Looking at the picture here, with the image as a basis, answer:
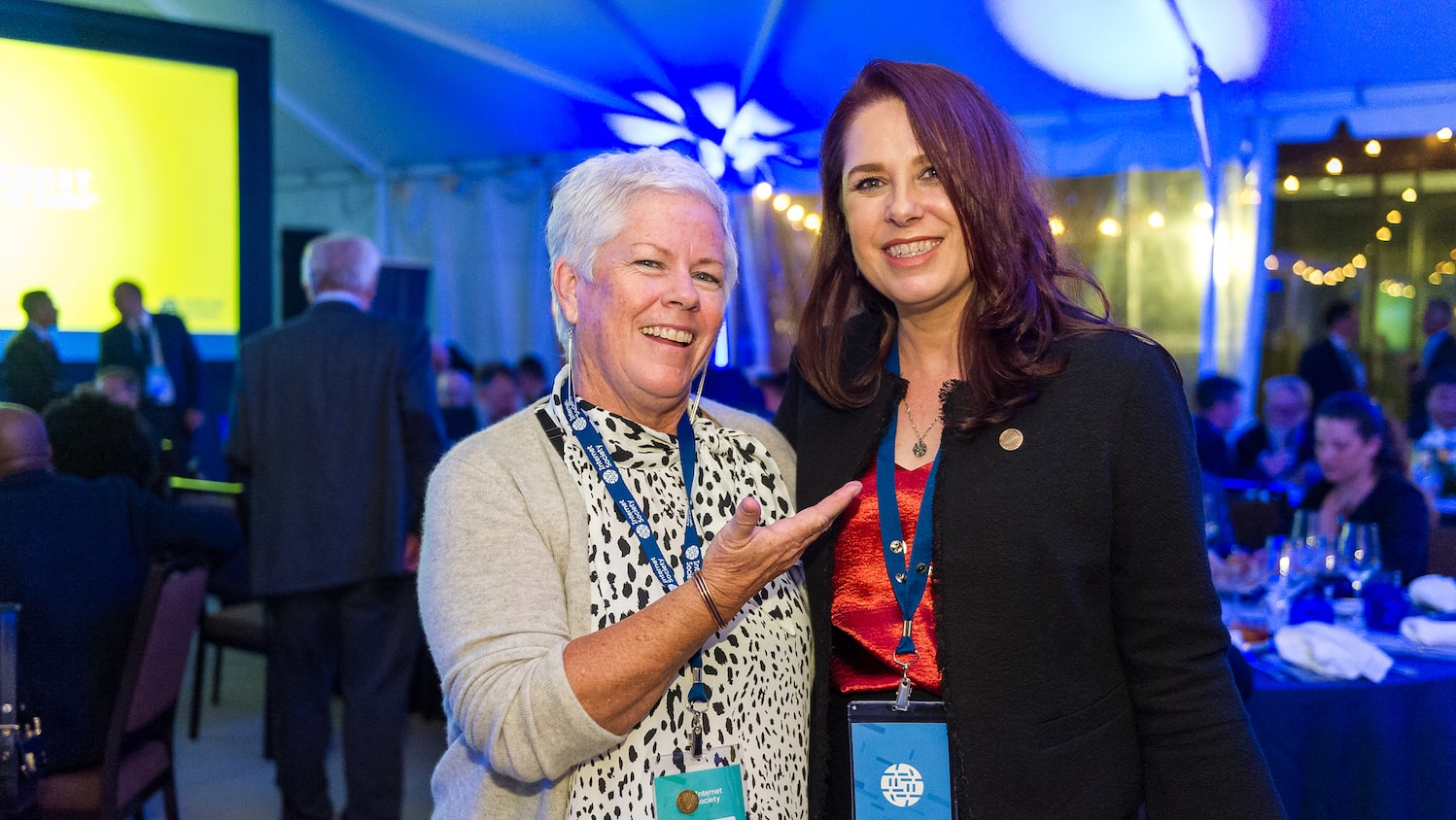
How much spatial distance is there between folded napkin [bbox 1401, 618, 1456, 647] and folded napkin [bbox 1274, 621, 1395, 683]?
20cm

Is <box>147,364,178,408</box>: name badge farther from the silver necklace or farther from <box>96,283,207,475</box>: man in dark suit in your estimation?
the silver necklace

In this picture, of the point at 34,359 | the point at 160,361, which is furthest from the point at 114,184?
the point at 34,359

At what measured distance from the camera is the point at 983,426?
1.50m

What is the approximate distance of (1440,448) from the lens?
6.42m

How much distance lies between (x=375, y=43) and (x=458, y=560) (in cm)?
968

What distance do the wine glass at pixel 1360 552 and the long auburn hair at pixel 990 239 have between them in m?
2.37

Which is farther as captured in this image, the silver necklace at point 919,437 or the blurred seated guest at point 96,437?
the blurred seated guest at point 96,437

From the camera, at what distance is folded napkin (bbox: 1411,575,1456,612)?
11.1 ft

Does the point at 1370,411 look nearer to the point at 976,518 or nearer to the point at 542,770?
the point at 976,518

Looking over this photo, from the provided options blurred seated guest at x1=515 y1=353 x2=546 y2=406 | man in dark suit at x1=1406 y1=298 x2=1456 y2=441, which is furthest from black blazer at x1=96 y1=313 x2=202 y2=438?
man in dark suit at x1=1406 y1=298 x2=1456 y2=441

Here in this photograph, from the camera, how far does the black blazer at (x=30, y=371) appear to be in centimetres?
306

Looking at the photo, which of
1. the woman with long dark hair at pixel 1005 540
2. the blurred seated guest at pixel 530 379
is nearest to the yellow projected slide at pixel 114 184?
the woman with long dark hair at pixel 1005 540

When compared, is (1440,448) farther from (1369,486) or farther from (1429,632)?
(1429,632)

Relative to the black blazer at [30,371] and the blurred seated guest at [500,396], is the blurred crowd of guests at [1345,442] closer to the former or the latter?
the black blazer at [30,371]
